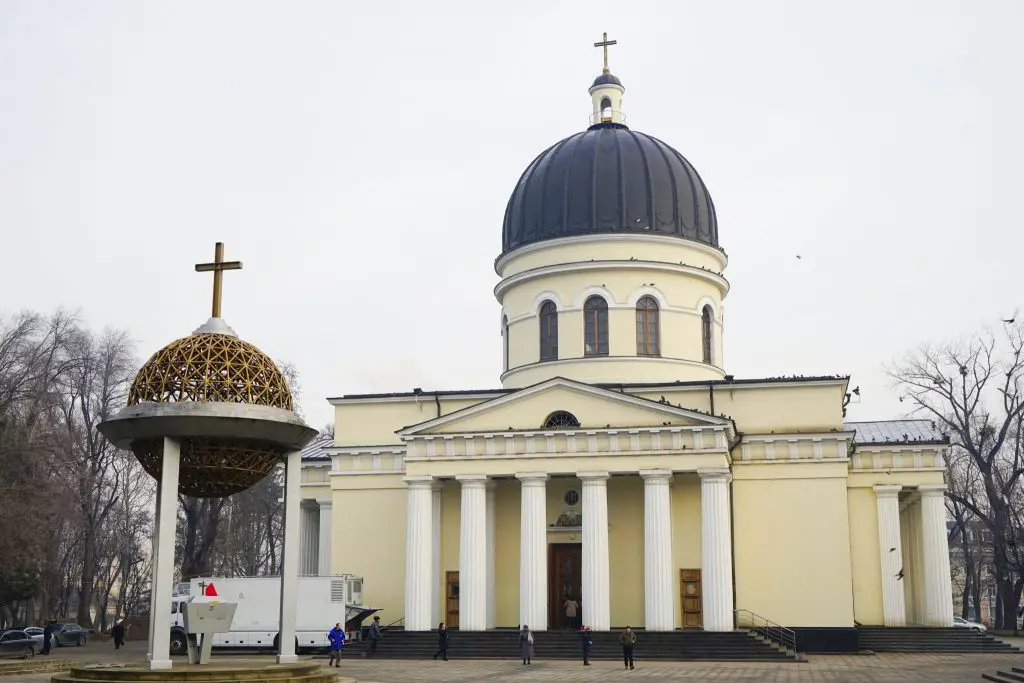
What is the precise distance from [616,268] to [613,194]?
2739mm

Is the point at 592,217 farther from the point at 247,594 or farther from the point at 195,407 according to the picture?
the point at 195,407

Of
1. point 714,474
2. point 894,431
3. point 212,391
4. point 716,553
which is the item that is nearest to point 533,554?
point 716,553

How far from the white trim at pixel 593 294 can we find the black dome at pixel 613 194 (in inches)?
80.0

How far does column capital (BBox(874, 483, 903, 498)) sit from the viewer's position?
37281mm

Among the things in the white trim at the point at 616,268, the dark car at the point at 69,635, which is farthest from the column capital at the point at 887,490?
the dark car at the point at 69,635

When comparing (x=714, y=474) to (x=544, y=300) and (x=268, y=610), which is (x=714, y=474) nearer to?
(x=544, y=300)

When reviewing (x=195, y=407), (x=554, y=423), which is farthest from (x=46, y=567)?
(x=195, y=407)

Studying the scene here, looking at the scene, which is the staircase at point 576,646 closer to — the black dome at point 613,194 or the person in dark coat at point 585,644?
the person in dark coat at point 585,644

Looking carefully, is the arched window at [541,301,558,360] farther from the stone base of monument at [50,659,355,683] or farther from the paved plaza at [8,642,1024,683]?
the stone base of monument at [50,659,355,683]

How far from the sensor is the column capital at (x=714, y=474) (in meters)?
33.0

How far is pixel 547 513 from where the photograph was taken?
36781 mm

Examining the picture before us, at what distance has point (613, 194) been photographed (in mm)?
40125

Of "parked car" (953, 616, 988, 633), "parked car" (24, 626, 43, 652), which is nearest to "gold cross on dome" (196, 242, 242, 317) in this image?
"parked car" (24, 626, 43, 652)

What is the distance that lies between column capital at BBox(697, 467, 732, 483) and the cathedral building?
57 mm
